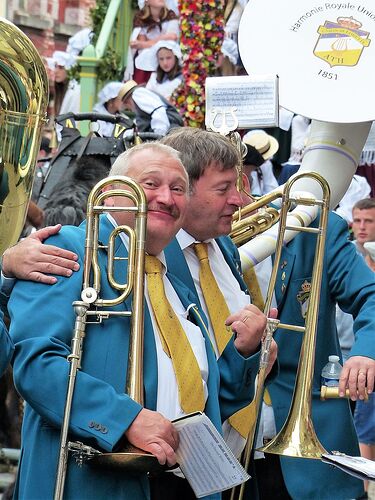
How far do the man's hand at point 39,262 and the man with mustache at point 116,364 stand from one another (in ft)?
0.09

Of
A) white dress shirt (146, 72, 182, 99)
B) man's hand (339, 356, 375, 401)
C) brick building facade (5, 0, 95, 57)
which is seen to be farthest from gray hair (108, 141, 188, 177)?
brick building facade (5, 0, 95, 57)

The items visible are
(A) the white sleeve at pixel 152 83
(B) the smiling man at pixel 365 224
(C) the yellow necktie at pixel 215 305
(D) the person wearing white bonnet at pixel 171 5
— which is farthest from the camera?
(D) the person wearing white bonnet at pixel 171 5

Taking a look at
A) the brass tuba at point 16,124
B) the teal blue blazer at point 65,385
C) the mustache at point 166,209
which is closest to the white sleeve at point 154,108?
the mustache at point 166,209

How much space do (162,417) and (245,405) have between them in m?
0.69

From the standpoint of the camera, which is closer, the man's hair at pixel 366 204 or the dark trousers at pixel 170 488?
the dark trousers at pixel 170 488

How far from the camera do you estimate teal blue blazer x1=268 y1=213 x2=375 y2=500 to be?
15.5ft

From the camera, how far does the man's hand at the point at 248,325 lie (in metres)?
3.75

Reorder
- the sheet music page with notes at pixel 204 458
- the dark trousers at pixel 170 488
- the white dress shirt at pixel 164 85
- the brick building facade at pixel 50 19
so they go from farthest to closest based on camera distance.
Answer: the brick building facade at pixel 50 19, the white dress shirt at pixel 164 85, the dark trousers at pixel 170 488, the sheet music page with notes at pixel 204 458

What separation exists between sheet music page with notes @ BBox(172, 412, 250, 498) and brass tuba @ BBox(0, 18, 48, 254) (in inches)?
28.2

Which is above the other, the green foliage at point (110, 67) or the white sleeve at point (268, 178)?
the green foliage at point (110, 67)

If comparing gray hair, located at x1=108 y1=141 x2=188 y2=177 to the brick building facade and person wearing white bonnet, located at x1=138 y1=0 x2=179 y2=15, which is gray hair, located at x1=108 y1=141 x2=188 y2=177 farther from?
the brick building facade

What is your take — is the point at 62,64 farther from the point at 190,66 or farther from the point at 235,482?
the point at 235,482

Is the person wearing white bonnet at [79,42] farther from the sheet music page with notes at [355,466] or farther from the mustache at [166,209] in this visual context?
the sheet music page with notes at [355,466]

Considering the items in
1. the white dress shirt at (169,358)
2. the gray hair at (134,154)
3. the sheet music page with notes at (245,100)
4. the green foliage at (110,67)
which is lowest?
the white dress shirt at (169,358)
